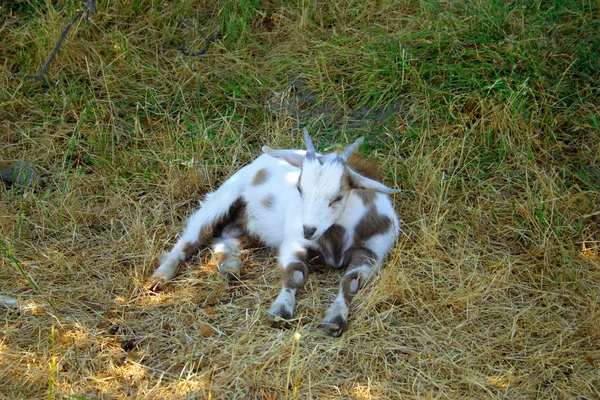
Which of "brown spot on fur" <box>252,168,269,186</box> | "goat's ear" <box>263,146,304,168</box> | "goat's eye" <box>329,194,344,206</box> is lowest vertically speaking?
"brown spot on fur" <box>252,168,269,186</box>

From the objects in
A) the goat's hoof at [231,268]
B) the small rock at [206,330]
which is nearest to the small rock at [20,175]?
the goat's hoof at [231,268]

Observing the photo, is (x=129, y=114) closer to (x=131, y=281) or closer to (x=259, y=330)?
(x=131, y=281)

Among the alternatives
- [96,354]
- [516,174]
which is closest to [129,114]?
[96,354]

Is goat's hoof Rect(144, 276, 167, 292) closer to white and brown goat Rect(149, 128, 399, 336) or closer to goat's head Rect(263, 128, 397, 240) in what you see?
white and brown goat Rect(149, 128, 399, 336)

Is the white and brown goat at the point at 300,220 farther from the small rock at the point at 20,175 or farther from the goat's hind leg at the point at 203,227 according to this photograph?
the small rock at the point at 20,175

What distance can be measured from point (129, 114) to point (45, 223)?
1394 millimetres

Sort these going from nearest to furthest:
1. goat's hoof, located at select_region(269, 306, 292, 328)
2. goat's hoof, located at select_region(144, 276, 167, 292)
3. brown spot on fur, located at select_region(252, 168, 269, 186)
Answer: goat's hoof, located at select_region(269, 306, 292, 328) → goat's hoof, located at select_region(144, 276, 167, 292) → brown spot on fur, located at select_region(252, 168, 269, 186)

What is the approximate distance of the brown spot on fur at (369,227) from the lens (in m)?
4.70

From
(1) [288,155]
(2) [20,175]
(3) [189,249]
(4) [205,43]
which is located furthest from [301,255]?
(4) [205,43]

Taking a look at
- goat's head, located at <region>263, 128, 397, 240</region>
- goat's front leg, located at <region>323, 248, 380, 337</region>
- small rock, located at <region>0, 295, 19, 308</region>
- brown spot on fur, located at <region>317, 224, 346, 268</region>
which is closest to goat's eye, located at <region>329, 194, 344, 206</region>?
goat's head, located at <region>263, 128, 397, 240</region>

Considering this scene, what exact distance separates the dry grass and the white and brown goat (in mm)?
122

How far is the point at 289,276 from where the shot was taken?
14.7ft

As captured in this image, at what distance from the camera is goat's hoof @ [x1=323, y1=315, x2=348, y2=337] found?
13.4 feet

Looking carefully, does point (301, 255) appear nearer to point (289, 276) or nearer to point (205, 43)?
point (289, 276)
